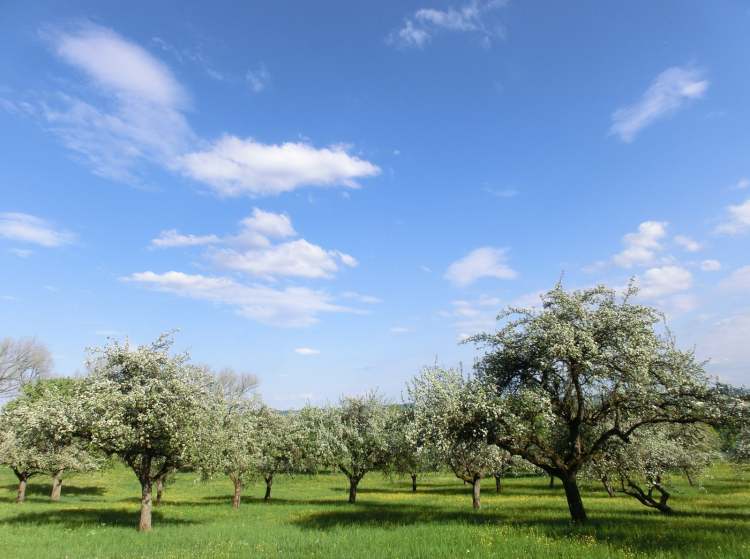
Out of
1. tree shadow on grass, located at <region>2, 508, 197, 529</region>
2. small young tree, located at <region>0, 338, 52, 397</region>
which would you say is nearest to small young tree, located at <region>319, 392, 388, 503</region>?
tree shadow on grass, located at <region>2, 508, 197, 529</region>

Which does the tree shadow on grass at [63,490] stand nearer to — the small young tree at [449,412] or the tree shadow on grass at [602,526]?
the tree shadow on grass at [602,526]

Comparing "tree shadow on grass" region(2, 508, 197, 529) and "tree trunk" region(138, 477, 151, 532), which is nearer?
"tree trunk" region(138, 477, 151, 532)

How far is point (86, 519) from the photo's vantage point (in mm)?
32594

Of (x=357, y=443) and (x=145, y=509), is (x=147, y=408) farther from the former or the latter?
(x=357, y=443)

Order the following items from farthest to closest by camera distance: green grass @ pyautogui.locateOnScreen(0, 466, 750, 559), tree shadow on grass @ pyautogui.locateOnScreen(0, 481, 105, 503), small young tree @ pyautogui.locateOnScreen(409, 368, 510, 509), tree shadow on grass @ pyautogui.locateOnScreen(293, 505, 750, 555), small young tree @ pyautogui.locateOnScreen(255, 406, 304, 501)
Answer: tree shadow on grass @ pyautogui.locateOnScreen(0, 481, 105, 503), small young tree @ pyautogui.locateOnScreen(255, 406, 304, 501), small young tree @ pyautogui.locateOnScreen(409, 368, 510, 509), tree shadow on grass @ pyautogui.locateOnScreen(293, 505, 750, 555), green grass @ pyautogui.locateOnScreen(0, 466, 750, 559)

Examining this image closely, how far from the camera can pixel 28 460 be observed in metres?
46.6

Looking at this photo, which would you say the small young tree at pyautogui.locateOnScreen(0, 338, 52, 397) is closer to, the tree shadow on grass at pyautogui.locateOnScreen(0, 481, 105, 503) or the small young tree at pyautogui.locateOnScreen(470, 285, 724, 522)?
the tree shadow on grass at pyautogui.locateOnScreen(0, 481, 105, 503)

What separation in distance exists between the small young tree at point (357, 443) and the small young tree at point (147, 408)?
18.6 meters

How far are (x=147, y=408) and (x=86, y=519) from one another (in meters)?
13.4

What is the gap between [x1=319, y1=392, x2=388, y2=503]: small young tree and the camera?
45.6 m

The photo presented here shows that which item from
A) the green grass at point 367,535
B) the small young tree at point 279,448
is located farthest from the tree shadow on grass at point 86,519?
the small young tree at point 279,448

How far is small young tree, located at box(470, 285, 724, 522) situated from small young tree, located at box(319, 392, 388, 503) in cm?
2254

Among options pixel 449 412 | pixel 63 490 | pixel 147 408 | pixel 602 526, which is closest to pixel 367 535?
pixel 449 412

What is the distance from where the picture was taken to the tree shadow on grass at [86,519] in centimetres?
3084
